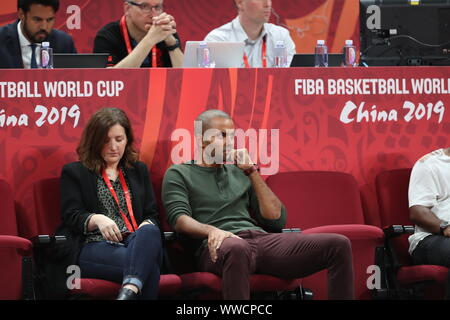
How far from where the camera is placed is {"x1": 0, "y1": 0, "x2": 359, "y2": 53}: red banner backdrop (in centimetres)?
820

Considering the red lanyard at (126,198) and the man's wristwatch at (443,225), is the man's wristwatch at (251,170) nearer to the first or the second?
the red lanyard at (126,198)

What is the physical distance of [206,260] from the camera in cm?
417

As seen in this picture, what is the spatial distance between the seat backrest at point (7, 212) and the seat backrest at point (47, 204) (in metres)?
0.13

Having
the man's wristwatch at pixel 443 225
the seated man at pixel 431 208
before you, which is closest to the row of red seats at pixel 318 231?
the seated man at pixel 431 208

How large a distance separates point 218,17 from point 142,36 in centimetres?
280

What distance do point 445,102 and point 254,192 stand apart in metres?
1.40

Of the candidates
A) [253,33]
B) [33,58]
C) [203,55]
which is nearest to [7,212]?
[33,58]

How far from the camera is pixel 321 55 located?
514 cm

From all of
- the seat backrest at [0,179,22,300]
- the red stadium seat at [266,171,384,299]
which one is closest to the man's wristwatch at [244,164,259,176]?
the red stadium seat at [266,171,384,299]

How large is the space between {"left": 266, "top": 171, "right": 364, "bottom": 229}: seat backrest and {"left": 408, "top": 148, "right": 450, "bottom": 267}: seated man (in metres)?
0.34

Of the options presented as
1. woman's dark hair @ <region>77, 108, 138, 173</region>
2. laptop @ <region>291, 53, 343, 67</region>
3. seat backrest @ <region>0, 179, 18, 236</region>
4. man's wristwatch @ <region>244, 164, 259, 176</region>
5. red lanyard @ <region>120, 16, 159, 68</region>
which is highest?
red lanyard @ <region>120, 16, 159, 68</region>

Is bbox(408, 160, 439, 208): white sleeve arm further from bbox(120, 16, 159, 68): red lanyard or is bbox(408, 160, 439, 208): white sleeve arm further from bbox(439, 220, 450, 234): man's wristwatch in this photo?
bbox(120, 16, 159, 68): red lanyard
